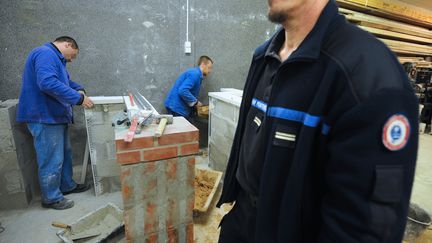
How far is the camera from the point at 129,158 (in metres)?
1.35

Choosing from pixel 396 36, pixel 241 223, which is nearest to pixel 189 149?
pixel 241 223

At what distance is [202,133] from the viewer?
13.5ft

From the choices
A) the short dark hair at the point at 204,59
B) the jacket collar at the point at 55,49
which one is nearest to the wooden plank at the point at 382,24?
the short dark hair at the point at 204,59

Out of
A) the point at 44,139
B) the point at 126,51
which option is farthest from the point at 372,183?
the point at 126,51

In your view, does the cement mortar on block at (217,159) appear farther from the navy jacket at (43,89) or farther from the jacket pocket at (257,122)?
the jacket pocket at (257,122)

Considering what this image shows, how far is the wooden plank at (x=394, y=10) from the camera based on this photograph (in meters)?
4.02

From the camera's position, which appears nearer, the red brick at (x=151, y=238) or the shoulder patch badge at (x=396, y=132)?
the shoulder patch badge at (x=396, y=132)

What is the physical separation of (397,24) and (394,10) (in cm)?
38

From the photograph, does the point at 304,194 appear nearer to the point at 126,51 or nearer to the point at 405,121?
the point at 405,121

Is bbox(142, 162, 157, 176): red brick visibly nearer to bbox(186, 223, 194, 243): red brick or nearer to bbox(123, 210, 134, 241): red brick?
bbox(123, 210, 134, 241): red brick

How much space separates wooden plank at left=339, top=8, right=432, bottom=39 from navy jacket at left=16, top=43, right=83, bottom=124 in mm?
4005

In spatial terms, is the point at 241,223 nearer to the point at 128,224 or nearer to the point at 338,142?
the point at 338,142

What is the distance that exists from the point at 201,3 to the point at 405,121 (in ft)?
11.2

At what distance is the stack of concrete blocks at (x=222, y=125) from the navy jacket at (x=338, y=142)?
5.44 ft
